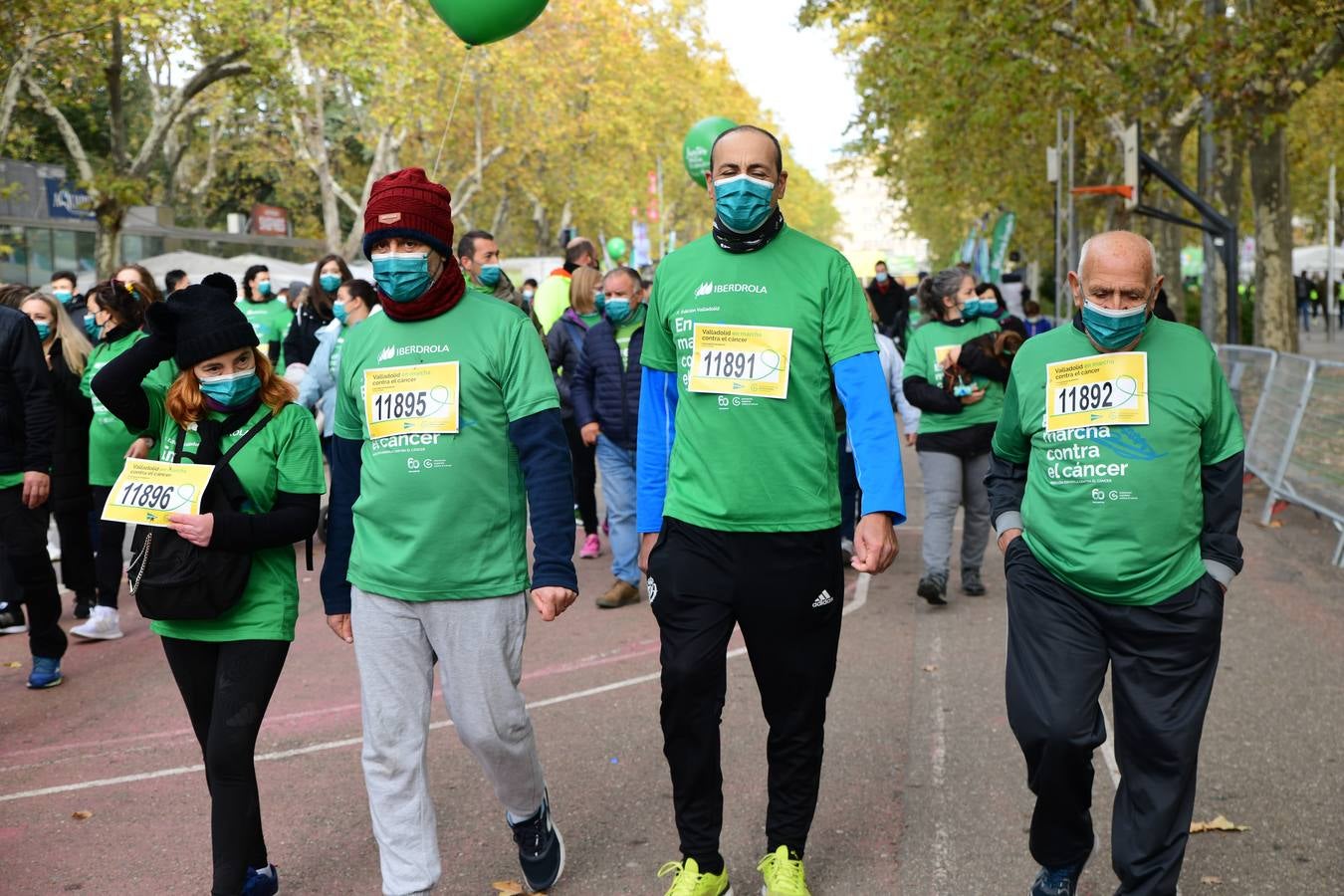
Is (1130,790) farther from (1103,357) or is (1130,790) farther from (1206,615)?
(1103,357)

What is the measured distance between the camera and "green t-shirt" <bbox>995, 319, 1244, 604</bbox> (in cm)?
384

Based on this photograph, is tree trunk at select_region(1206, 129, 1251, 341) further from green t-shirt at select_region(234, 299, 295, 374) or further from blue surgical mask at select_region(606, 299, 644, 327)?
blue surgical mask at select_region(606, 299, 644, 327)

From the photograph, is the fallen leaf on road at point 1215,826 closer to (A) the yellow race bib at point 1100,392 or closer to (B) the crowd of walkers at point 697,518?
(B) the crowd of walkers at point 697,518

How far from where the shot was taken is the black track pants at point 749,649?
4.16m

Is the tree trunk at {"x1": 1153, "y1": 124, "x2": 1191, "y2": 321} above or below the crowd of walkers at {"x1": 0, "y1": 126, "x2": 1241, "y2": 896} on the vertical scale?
above

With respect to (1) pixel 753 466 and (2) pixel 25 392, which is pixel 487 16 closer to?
(2) pixel 25 392

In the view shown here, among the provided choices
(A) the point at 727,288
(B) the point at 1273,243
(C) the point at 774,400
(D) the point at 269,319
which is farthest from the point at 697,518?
(B) the point at 1273,243

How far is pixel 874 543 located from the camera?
4.02 metres

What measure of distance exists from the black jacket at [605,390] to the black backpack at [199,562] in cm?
505

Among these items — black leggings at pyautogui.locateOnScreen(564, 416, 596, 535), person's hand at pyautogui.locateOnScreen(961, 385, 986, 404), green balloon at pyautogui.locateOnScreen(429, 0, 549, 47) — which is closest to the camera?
green balloon at pyautogui.locateOnScreen(429, 0, 549, 47)

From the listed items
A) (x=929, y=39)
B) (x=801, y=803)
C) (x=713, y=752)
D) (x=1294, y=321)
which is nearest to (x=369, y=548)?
(x=713, y=752)

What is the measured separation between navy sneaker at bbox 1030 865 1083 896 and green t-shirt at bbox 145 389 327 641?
2.11m

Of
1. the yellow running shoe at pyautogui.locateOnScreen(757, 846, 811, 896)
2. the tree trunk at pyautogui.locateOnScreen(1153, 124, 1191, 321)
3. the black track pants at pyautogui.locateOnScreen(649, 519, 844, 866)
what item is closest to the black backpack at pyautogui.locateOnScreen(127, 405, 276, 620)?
the black track pants at pyautogui.locateOnScreen(649, 519, 844, 866)

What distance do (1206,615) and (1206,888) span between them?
3.63ft
